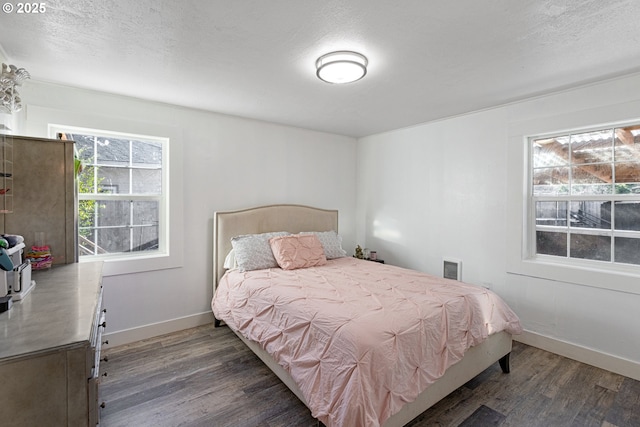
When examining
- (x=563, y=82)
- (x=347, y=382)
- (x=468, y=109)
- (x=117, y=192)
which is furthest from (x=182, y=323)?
(x=563, y=82)

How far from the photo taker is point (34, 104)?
2502 millimetres

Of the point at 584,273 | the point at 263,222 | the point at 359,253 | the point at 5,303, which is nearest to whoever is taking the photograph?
the point at 5,303

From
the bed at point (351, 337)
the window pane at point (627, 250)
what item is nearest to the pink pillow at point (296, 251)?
the bed at point (351, 337)

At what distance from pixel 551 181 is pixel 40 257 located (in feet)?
14.1

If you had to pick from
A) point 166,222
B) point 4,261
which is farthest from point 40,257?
point 166,222

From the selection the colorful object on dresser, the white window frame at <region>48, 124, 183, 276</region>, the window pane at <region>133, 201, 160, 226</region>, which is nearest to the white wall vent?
the white window frame at <region>48, 124, 183, 276</region>

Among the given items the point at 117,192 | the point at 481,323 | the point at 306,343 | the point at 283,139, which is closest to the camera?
the point at 306,343

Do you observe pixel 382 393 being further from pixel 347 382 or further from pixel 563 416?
pixel 563 416

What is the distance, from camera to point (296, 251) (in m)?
3.20

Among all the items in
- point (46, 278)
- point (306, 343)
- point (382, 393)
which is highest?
point (46, 278)

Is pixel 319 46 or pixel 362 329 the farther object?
pixel 319 46

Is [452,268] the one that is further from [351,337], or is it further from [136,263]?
[136,263]

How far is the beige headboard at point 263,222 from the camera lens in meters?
3.31

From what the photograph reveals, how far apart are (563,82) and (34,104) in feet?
14.8
